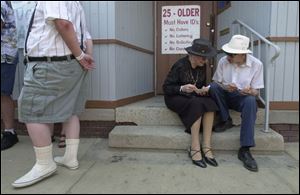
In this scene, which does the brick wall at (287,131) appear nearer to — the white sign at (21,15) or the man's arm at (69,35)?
the man's arm at (69,35)

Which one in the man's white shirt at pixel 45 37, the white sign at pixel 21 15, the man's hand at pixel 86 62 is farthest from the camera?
the white sign at pixel 21 15

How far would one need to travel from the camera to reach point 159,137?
3396mm

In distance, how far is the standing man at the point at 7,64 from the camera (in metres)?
3.45

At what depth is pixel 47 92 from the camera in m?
2.70

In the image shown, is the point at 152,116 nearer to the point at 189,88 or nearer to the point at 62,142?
the point at 189,88

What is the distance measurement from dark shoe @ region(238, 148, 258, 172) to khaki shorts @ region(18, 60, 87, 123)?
1569 millimetres

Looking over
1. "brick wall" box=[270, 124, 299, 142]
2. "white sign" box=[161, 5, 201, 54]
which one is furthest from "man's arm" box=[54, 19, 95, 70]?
"white sign" box=[161, 5, 201, 54]

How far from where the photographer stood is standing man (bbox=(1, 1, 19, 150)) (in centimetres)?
345

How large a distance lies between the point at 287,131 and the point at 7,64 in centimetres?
302

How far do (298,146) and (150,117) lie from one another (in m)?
1.56

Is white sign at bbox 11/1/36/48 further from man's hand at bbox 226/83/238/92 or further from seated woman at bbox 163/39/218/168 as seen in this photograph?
man's hand at bbox 226/83/238/92

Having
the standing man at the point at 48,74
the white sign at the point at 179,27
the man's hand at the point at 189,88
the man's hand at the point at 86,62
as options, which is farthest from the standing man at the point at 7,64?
the white sign at the point at 179,27

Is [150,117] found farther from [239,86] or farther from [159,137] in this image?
[239,86]

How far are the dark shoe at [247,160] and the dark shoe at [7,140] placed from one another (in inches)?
90.7
